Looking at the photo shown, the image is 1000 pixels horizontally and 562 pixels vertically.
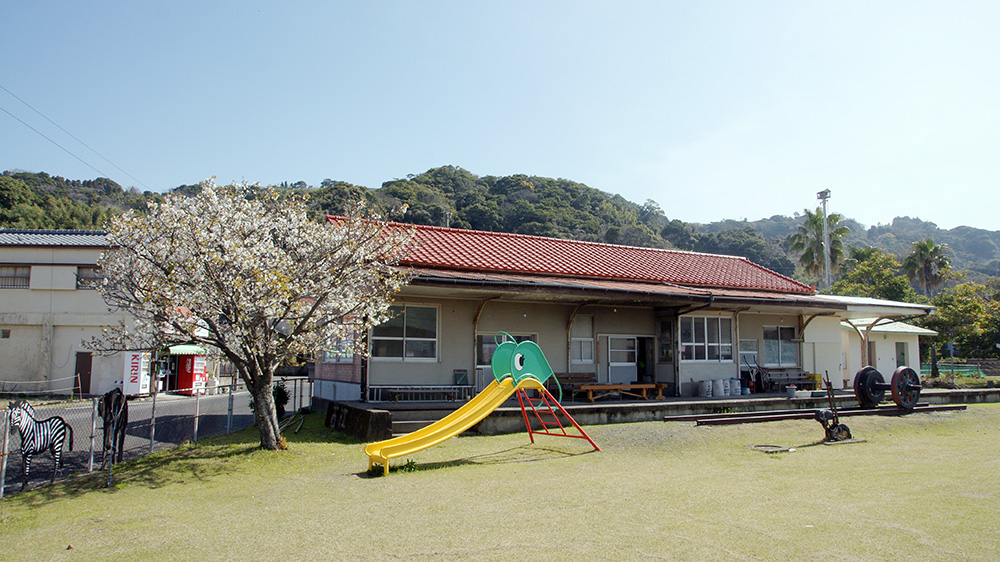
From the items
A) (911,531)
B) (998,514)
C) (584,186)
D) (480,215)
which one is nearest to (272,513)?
(911,531)

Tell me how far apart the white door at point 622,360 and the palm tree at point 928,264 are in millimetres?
38766

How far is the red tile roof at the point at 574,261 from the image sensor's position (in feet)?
52.7

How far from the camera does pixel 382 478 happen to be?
27.4 feet

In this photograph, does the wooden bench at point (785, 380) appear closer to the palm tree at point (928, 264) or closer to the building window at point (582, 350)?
the building window at point (582, 350)

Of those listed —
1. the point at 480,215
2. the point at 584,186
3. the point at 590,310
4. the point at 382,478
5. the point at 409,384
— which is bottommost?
the point at 382,478

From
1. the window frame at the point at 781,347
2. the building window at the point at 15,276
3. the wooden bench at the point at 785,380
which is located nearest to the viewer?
the wooden bench at the point at 785,380

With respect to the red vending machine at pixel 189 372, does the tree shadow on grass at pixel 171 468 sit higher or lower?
lower

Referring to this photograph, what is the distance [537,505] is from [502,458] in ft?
10.4

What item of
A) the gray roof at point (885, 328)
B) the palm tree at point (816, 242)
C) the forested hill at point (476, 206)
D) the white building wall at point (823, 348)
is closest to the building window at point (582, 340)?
the white building wall at point (823, 348)

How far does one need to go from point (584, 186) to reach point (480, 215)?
29.4m

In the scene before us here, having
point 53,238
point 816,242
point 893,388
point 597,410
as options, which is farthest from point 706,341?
point 816,242

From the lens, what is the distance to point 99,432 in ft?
40.8

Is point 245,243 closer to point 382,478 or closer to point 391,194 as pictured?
point 382,478

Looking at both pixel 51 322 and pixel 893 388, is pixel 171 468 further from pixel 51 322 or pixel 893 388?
pixel 51 322
